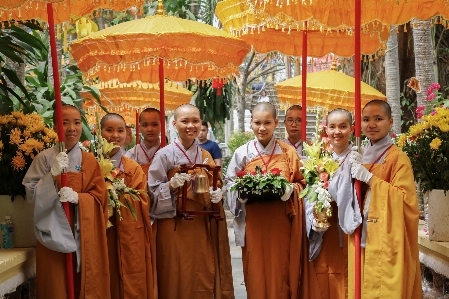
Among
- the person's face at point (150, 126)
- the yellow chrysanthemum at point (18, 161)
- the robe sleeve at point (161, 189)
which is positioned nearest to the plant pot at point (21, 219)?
the yellow chrysanthemum at point (18, 161)

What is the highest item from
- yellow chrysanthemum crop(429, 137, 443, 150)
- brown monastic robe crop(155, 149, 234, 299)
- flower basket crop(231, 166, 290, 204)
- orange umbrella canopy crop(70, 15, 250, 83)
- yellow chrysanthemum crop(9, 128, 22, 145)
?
orange umbrella canopy crop(70, 15, 250, 83)

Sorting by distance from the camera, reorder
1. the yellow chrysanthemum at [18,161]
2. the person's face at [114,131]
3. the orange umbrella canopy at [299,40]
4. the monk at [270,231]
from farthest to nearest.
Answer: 1. the orange umbrella canopy at [299,40]
2. the person's face at [114,131]
3. the monk at [270,231]
4. the yellow chrysanthemum at [18,161]

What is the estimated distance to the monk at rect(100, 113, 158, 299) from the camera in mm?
5484

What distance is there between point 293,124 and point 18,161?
9.36ft

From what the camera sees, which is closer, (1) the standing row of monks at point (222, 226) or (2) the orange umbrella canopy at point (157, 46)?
(1) the standing row of monks at point (222, 226)

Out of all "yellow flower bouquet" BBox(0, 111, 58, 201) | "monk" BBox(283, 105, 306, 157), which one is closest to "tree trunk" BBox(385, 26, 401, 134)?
"monk" BBox(283, 105, 306, 157)

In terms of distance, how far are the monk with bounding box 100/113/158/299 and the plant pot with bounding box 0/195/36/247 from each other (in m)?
0.69

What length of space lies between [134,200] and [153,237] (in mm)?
412

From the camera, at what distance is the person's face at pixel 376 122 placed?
480cm

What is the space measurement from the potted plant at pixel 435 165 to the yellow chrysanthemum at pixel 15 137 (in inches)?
121

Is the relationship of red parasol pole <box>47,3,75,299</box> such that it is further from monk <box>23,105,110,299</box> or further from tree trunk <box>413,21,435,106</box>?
tree trunk <box>413,21,435,106</box>

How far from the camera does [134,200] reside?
557cm

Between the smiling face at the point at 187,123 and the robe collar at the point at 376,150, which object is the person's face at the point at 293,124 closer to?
the smiling face at the point at 187,123

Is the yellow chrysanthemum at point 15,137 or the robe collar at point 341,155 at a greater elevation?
the yellow chrysanthemum at point 15,137
